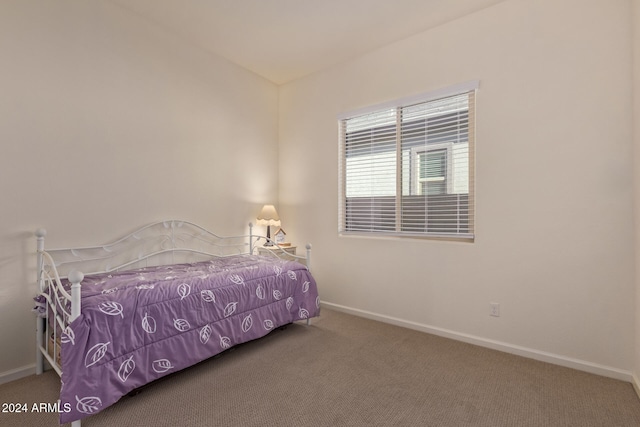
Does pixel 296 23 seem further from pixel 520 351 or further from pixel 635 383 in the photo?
pixel 635 383

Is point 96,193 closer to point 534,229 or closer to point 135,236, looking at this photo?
point 135,236

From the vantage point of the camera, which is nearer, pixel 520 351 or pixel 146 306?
pixel 146 306

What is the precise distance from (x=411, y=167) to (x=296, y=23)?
165 centimetres

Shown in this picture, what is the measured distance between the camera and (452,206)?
9.29 feet

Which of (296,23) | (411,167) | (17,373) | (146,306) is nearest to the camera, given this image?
(146,306)

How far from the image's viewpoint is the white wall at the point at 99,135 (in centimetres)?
218

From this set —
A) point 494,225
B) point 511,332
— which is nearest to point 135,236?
point 494,225

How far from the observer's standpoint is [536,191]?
2410mm

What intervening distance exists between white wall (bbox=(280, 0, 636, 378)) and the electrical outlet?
3 centimetres

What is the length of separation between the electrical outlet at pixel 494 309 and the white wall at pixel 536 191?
0.10 feet

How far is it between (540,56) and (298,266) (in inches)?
100.0

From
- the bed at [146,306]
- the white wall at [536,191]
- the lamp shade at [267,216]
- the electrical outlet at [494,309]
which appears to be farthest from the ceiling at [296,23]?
the electrical outlet at [494,309]

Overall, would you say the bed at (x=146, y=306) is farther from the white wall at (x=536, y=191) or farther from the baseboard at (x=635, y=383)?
the baseboard at (x=635, y=383)

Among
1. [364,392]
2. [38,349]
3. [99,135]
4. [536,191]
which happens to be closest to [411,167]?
[536,191]
